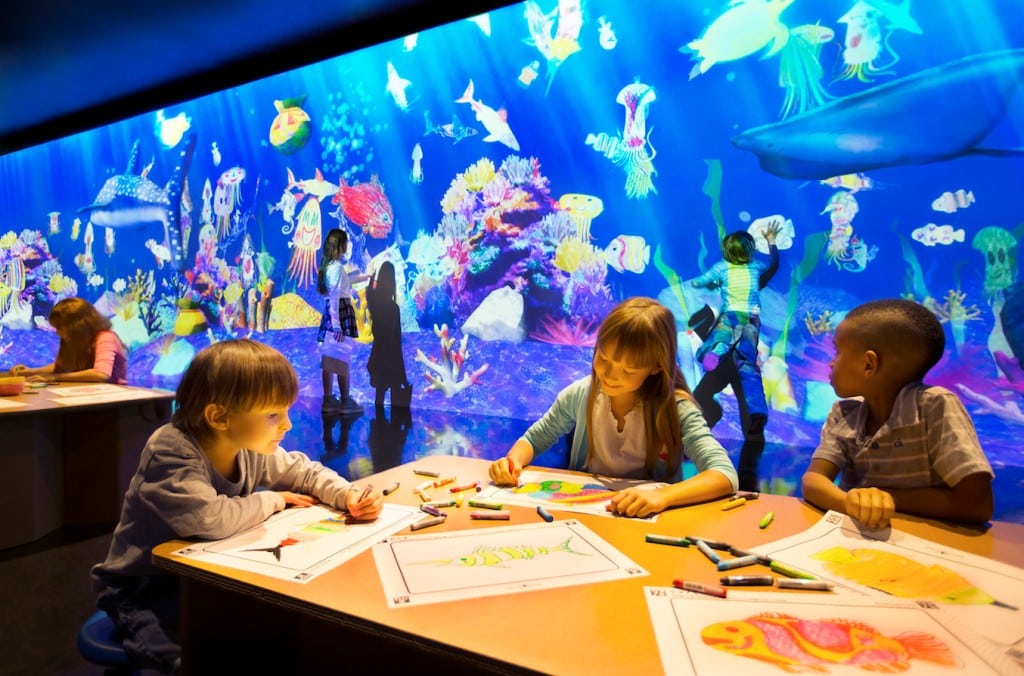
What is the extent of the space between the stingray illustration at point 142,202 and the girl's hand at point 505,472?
21.5ft

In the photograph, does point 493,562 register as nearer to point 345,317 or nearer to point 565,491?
point 565,491

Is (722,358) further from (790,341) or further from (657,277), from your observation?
(657,277)

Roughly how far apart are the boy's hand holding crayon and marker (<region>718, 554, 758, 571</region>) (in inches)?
23.2

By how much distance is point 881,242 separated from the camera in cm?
359

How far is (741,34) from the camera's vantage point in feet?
12.8

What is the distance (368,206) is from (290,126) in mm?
1264

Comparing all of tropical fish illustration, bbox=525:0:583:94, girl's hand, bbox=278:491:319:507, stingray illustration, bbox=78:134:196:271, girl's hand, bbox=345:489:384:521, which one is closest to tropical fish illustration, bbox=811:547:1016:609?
girl's hand, bbox=345:489:384:521

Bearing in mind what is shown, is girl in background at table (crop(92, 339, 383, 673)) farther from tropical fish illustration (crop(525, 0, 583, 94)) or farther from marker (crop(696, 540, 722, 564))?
tropical fish illustration (crop(525, 0, 583, 94))

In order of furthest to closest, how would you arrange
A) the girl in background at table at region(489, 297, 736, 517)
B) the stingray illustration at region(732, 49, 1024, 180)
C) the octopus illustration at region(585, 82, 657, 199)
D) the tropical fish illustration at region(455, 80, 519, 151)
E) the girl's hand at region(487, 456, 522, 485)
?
the tropical fish illustration at region(455, 80, 519, 151), the octopus illustration at region(585, 82, 657, 199), the stingray illustration at region(732, 49, 1024, 180), the girl in background at table at region(489, 297, 736, 517), the girl's hand at region(487, 456, 522, 485)

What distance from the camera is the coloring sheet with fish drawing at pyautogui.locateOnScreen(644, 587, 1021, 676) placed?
610 mm

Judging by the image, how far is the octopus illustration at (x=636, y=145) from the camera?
13.9ft

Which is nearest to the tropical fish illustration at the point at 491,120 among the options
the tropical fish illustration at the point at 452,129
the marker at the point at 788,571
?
the tropical fish illustration at the point at 452,129

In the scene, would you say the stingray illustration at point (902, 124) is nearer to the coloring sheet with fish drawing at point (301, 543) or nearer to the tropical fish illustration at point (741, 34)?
the tropical fish illustration at point (741, 34)

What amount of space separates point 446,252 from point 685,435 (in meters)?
3.81
